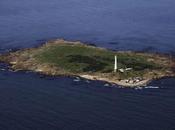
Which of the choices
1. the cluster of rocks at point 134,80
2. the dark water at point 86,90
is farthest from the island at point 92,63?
the dark water at point 86,90

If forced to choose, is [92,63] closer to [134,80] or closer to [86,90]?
[134,80]

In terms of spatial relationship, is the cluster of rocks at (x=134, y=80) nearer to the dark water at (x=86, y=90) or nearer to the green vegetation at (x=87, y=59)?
the green vegetation at (x=87, y=59)

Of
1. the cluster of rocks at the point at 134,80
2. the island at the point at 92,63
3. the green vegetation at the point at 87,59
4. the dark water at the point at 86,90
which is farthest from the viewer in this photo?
the green vegetation at the point at 87,59

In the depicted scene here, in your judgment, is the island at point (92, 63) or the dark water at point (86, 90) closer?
the dark water at point (86, 90)

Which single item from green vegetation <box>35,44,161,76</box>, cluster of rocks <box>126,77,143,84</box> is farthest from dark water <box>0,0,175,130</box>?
green vegetation <box>35,44,161,76</box>

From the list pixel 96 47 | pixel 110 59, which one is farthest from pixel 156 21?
→ pixel 110 59

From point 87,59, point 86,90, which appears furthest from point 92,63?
point 86,90

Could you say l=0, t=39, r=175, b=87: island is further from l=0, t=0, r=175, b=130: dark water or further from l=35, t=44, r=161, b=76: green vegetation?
l=0, t=0, r=175, b=130: dark water
